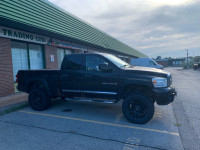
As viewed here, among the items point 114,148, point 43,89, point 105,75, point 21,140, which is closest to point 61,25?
point 43,89

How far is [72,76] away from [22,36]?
17.0ft

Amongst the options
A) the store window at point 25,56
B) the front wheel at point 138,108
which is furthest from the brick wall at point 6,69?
the front wheel at point 138,108

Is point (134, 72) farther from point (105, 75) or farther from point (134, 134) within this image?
point (134, 134)

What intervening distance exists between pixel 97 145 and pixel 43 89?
3500 millimetres

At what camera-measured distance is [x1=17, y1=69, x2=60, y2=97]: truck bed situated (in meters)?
5.54

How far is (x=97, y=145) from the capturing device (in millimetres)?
3305

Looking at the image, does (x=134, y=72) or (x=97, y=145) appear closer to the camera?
(x=97, y=145)

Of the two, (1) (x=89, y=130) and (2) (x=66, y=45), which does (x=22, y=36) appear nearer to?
(2) (x=66, y=45)

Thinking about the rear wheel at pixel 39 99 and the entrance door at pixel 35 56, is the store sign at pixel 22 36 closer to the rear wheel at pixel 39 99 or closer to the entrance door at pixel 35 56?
the entrance door at pixel 35 56

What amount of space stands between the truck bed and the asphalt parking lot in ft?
2.87

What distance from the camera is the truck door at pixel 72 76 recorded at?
5.25 metres

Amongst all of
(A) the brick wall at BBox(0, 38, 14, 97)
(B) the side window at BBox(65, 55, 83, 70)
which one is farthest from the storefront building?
(B) the side window at BBox(65, 55, 83, 70)

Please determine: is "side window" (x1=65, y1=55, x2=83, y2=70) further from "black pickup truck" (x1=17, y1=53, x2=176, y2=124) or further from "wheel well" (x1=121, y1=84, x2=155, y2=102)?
"wheel well" (x1=121, y1=84, x2=155, y2=102)

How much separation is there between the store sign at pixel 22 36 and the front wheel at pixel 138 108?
22.9 feet
